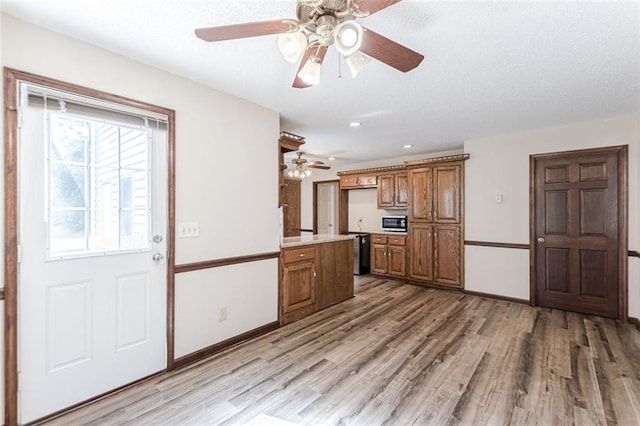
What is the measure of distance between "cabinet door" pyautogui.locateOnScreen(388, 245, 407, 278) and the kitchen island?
1383mm

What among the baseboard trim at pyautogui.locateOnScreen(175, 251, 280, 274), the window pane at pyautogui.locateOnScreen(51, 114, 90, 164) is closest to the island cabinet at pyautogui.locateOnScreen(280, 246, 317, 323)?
the baseboard trim at pyautogui.locateOnScreen(175, 251, 280, 274)

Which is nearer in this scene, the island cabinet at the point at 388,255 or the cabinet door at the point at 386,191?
the island cabinet at the point at 388,255

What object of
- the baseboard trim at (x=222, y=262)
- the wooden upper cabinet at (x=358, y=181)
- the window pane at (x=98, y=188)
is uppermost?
the wooden upper cabinet at (x=358, y=181)

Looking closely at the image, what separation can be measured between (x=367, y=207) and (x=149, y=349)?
496cm

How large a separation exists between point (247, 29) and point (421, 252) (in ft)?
14.8

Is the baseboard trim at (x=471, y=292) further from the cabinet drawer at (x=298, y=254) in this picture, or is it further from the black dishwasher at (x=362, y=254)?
the cabinet drawer at (x=298, y=254)

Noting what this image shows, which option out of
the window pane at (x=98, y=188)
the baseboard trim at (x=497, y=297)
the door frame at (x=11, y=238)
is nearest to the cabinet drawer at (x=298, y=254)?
the window pane at (x=98, y=188)

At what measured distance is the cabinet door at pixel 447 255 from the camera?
15.5ft

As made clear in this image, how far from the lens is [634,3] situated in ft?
5.11

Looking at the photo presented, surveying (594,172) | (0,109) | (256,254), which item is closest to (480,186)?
(594,172)

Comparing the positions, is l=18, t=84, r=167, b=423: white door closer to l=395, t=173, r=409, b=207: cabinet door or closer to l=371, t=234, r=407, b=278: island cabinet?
l=371, t=234, r=407, b=278: island cabinet

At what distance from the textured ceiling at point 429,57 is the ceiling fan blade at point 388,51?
29cm

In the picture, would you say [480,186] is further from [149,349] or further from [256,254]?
[149,349]

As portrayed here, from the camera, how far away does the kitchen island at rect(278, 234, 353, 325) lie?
3.41 meters
